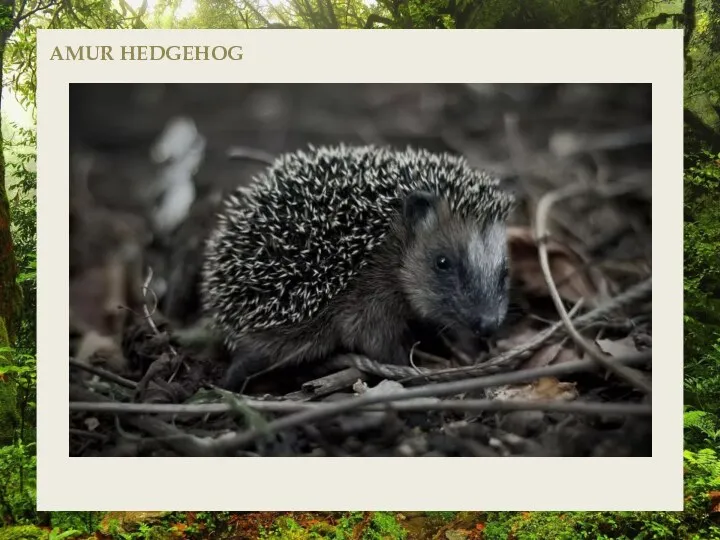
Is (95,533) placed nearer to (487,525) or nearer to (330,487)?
(330,487)

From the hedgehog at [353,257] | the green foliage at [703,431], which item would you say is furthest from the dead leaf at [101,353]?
the green foliage at [703,431]

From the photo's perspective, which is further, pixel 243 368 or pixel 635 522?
pixel 635 522

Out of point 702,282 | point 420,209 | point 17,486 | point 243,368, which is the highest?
point 420,209

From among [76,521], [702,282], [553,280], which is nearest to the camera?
[553,280]

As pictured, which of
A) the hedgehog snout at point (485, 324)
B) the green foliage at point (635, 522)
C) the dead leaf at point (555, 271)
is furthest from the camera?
the green foliage at point (635, 522)

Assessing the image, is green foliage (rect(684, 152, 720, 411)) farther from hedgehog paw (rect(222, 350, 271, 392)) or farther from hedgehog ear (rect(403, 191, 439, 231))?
hedgehog paw (rect(222, 350, 271, 392))

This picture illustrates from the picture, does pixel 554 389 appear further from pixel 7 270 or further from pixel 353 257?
pixel 7 270

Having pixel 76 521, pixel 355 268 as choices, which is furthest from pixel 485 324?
pixel 76 521

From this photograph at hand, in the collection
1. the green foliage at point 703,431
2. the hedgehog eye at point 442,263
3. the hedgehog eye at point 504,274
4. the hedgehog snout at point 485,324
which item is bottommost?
the green foliage at point 703,431

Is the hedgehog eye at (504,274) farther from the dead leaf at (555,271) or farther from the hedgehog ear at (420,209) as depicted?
the hedgehog ear at (420,209)
